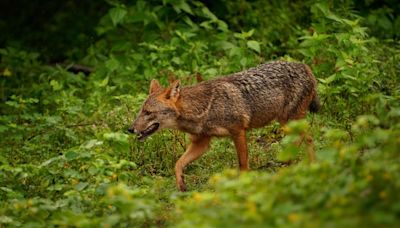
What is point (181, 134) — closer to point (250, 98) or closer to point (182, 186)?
point (250, 98)

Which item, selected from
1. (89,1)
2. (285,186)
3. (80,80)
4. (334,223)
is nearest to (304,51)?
(80,80)

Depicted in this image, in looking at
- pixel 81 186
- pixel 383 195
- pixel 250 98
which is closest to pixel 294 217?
pixel 383 195

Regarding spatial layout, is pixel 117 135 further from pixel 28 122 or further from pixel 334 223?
pixel 28 122

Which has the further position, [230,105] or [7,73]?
[7,73]

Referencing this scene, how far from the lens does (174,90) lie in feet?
31.7

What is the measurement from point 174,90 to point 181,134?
1417 mm

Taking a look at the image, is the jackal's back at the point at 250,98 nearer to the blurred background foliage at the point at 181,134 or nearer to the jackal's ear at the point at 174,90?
the jackal's ear at the point at 174,90

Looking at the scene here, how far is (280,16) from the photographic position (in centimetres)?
1471

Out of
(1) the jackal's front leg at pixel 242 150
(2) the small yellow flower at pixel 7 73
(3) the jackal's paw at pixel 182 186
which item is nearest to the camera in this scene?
(3) the jackal's paw at pixel 182 186

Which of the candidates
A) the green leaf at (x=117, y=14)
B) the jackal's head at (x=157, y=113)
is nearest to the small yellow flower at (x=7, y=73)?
the green leaf at (x=117, y=14)

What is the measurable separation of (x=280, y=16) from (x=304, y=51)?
103 inches

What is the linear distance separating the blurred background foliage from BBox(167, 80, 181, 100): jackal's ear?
88cm

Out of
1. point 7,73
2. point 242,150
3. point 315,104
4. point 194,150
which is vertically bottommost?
point 7,73

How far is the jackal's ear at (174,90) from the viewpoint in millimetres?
9625
